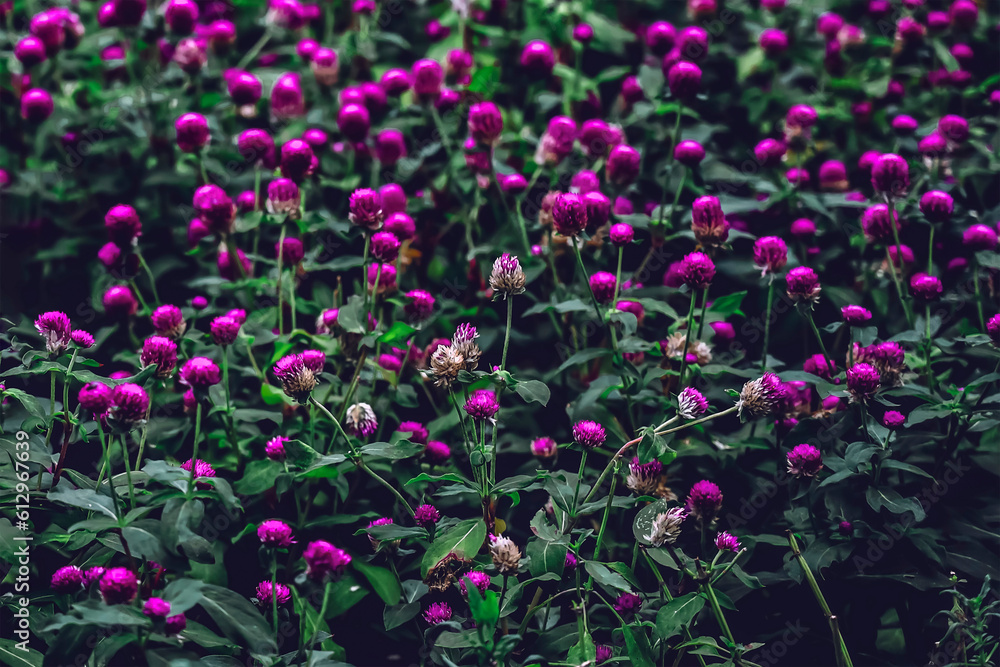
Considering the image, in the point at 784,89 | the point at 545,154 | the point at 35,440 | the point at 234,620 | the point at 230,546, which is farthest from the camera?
the point at 784,89

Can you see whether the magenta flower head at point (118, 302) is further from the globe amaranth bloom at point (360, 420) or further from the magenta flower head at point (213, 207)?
the globe amaranth bloom at point (360, 420)

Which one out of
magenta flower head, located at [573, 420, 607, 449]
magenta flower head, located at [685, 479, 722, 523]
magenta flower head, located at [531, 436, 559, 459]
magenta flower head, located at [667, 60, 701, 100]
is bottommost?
magenta flower head, located at [531, 436, 559, 459]

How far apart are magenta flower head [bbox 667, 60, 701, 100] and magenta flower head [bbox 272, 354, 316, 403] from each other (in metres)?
1.10

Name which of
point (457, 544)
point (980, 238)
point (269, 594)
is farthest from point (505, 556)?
point (980, 238)

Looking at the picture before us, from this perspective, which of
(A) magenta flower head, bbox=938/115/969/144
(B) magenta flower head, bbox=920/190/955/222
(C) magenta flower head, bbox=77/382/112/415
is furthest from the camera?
(A) magenta flower head, bbox=938/115/969/144

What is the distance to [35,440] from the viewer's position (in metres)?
1.50

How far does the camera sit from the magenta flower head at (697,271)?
1520 millimetres

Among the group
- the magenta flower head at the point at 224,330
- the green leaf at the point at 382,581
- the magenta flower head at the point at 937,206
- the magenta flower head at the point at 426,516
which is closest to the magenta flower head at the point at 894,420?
the magenta flower head at the point at 937,206

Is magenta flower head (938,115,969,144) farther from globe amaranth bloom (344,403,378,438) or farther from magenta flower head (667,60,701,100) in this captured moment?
globe amaranth bloom (344,403,378,438)

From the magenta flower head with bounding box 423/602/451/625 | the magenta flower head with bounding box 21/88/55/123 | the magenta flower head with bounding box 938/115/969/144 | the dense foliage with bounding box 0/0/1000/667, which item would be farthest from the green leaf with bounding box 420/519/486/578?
the magenta flower head with bounding box 21/88/55/123

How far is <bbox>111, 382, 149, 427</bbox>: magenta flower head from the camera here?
4.20ft

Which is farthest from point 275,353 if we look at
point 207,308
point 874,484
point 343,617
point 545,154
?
point 874,484

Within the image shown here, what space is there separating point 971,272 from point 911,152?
0.56 meters

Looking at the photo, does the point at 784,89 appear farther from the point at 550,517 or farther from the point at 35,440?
the point at 35,440
